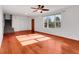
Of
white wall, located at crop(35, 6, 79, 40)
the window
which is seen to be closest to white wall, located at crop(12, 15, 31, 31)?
the window

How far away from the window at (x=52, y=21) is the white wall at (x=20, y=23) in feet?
12.4

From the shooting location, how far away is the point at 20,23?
11.8 metres

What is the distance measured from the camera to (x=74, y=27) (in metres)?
5.66

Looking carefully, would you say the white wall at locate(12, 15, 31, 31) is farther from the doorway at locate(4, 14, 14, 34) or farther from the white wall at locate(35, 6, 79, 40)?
the white wall at locate(35, 6, 79, 40)

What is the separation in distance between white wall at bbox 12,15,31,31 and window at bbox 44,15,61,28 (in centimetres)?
379

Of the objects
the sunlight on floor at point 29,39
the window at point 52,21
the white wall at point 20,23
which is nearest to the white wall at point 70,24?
the window at point 52,21

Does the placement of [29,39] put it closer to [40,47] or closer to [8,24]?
[40,47]

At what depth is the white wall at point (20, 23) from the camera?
1080cm

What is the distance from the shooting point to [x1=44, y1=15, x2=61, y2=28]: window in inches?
302

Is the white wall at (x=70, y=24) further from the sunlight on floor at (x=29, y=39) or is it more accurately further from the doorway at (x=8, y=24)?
the doorway at (x=8, y=24)

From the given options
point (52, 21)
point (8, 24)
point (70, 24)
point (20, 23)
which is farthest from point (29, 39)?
point (20, 23)

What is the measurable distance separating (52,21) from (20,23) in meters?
5.02

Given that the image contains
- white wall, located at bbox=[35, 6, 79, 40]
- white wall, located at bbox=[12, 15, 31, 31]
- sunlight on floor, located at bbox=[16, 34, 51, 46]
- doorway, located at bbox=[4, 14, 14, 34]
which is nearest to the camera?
sunlight on floor, located at bbox=[16, 34, 51, 46]

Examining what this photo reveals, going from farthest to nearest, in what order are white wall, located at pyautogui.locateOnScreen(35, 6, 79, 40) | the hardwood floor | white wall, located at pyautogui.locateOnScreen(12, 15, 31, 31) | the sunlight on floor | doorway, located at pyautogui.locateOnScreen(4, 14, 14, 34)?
white wall, located at pyautogui.locateOnScreen(12, 15, 31, 31) → doorway, located at pyautogui.locateOnScreen(4, 14, 14, 34) → white wall, located at pyautogui.locateOnScreen(35, 6, 79, 40) → the sunlight on floor → the hardwood floor
